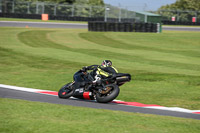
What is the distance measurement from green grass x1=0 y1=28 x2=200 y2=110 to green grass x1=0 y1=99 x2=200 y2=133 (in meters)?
2.75

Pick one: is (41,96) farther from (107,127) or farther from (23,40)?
(23,40)

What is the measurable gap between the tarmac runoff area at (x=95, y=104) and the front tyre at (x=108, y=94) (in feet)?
0.51

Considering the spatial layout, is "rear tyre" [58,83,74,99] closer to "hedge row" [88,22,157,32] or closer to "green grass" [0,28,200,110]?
"green grass" [0,28,200,110]

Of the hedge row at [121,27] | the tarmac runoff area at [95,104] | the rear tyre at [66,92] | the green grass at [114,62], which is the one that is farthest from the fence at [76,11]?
the rear tyre at [66,92]

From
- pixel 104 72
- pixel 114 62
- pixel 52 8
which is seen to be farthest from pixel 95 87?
pixel 52 8

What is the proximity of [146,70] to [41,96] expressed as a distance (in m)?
7.16

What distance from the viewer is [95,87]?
1059 centimetres

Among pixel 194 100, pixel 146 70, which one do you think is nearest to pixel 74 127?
pixel 194 100

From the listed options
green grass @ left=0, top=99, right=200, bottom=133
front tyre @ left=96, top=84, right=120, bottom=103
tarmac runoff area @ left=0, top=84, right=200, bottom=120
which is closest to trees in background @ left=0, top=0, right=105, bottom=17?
tarmac runoff area @ left=0, top=84, right=200, bottom=120

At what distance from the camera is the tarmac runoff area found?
31.3 feet

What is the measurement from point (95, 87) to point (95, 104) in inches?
25.8

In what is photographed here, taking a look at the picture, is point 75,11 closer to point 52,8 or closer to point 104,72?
point 52,8

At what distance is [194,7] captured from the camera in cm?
7394

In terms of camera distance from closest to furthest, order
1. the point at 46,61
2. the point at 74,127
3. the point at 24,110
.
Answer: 1. the point at 74,127
2. the point at 24,110
3. the point at 46,61
